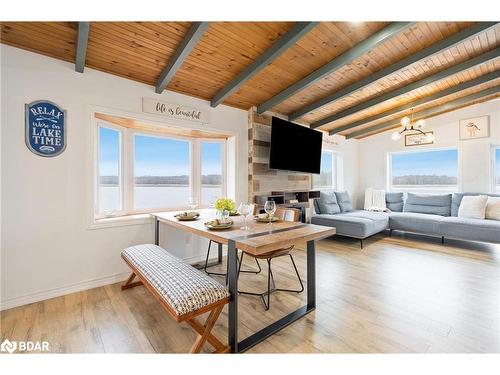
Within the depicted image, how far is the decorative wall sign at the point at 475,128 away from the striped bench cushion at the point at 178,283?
5808 millimetres

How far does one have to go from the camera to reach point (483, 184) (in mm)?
4445

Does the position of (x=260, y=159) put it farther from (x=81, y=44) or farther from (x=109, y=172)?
(x=81, y=44)

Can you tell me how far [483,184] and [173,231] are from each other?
5.84m

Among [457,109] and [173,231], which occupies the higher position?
[457,109]

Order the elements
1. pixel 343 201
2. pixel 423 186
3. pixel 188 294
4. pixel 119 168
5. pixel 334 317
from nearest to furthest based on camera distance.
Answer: pixel 188 294, pixel 334 317, pixel 119 168, pixel 343 201, pixel 423 186

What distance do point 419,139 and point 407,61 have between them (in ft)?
10.3

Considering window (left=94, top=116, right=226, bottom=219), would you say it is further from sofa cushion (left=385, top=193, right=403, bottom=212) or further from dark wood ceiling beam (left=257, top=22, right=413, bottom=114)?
sofa cushion (left=385, top=193, right=403, bottom=212)

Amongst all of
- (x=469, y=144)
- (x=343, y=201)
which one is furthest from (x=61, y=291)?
(x=469, y=144)

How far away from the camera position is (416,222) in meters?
4.39

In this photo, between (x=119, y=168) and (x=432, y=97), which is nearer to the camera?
(x=119, y=168)

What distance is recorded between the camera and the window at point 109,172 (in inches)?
112

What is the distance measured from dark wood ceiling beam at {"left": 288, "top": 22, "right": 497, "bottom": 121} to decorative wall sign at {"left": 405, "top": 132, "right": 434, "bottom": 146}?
3.03 meters
